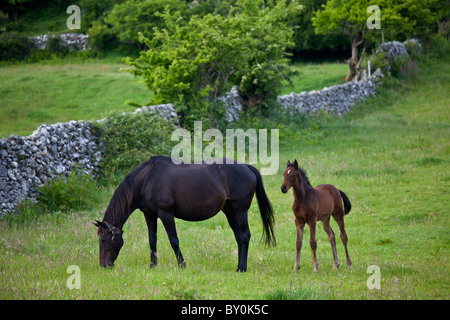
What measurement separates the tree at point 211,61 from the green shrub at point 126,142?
2742 millimetres

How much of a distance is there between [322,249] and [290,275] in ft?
7.38

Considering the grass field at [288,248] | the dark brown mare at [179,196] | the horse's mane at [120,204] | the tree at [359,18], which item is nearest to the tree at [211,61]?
the grass field at [288,248]

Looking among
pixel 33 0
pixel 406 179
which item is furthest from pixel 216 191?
pixel 33 0

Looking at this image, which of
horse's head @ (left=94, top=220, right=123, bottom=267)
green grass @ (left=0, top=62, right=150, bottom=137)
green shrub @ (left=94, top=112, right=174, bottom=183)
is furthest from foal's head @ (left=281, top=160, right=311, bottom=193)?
green grass @ (left=0, top=62, right=150, bottom=137)

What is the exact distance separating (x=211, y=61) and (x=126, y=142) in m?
5.89

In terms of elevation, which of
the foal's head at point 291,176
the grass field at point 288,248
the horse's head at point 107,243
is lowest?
the grass field at point 288,248

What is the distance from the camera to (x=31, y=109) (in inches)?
838

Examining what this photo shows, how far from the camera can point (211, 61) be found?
18.0m

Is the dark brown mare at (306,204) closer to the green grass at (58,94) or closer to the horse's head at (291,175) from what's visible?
the horse's head at (291,175)

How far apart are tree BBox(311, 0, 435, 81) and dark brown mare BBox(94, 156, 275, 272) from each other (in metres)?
20.8

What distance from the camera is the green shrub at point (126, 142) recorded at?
13258 millimetres

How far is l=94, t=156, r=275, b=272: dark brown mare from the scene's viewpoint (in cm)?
736

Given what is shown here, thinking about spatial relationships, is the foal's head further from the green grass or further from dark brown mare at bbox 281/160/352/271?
the green grass
